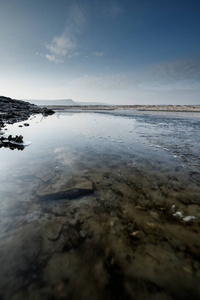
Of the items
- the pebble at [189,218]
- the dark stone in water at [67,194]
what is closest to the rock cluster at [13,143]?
the dark stone in water at [67,194]

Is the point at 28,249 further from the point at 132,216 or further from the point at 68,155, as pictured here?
the point at 68,155

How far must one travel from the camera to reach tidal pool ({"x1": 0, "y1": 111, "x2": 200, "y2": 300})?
4.59ft

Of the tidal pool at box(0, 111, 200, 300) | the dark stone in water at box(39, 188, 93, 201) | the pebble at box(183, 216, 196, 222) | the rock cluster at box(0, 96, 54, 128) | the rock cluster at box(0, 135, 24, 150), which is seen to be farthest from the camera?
the rock cluster at box(0, 96, 54, 128)

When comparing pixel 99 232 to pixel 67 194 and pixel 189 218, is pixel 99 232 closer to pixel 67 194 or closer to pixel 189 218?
pixel 67 194

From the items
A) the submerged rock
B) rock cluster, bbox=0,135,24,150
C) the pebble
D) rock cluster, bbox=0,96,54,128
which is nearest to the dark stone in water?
the submerged rock

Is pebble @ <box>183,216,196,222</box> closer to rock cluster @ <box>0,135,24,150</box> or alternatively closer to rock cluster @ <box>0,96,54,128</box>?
rock cluster @ <box>0,135,24,150</box>

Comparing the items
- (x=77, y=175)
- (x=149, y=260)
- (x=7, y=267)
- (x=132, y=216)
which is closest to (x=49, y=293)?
(x=7, y=267)

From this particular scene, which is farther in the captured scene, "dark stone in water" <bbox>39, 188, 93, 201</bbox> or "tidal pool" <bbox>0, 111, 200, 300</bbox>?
"dark stone in water" <bbox>39, 188, 93, 201</bbox>

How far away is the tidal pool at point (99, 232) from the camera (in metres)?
1.40

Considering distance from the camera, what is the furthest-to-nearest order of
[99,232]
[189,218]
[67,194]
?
A: [67,194] → [189,218] → [99,232]

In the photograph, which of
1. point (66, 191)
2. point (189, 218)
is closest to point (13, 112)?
point (66, 191)

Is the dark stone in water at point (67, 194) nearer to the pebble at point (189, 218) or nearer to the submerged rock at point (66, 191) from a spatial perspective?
the submerged rock at point (66, 191)

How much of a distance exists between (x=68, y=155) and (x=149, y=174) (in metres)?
2.94

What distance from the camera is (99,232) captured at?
6.61 ft
